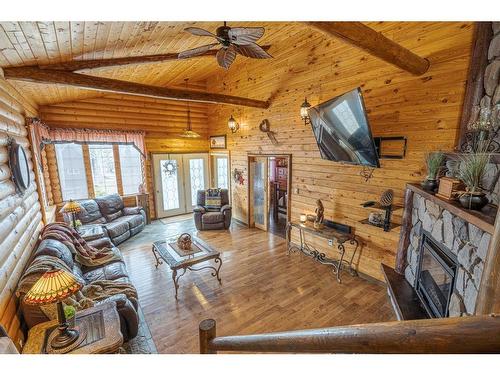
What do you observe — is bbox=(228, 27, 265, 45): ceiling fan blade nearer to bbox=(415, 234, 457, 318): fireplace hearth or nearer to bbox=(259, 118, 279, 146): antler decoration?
bbox=(415, 234, 457, 318): fireplace hearth

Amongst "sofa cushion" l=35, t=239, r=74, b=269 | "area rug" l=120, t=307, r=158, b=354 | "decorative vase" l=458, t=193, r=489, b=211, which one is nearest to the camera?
"decorative vase" l=458, t=193, r=489, b=211

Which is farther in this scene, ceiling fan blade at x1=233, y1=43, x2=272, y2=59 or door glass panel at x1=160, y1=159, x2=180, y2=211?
door glass panel at x1=160, y1=159, x2=180, y2=211

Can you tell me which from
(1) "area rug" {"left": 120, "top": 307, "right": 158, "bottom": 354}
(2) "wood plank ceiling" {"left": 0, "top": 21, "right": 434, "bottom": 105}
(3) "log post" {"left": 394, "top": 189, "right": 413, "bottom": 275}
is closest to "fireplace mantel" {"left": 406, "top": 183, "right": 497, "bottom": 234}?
(3) "log post" {"left": 394, "top": 189, "right": 413, "bottom": 275}

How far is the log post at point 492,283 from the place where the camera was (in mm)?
921

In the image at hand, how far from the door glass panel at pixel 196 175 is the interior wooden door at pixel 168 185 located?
32 centimetres

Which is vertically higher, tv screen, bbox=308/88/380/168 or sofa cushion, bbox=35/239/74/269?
tv screen, bbox=308/88/380/168

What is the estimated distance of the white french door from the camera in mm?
6707

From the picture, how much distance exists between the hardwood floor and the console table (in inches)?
5.7

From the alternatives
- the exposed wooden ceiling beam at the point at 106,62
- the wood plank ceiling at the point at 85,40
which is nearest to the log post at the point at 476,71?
the wood plank ceiling at the point at 85,40

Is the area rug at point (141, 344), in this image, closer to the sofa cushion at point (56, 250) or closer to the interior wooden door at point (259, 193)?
the sofa cushion at point (56, 250)

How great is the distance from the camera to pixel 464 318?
0.52 m
